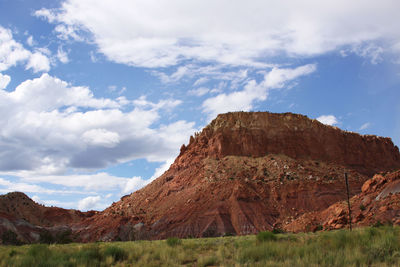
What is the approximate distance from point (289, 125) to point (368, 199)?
36.3 meters

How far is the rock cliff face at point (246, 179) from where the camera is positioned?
185 ft

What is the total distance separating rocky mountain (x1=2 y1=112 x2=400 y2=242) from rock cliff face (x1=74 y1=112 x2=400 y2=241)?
163 millimetres

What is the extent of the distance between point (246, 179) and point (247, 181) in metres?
0.79

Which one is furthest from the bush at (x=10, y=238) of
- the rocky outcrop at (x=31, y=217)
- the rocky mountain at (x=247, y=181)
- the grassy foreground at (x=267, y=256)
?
the grassy foreground at (x=267, y=256)

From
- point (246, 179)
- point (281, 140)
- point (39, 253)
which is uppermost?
point (281, 140)

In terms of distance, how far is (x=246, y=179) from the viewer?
2486 inches

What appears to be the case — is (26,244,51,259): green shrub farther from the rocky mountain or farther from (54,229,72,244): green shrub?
(54,229,72,244): green shrub

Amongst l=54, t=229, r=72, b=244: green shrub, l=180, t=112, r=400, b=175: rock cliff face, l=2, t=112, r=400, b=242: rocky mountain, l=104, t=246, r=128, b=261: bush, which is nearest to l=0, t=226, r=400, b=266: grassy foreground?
l=104, t=246, r=128, b=261: bush

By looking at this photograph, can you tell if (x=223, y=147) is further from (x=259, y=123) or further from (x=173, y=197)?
(x=173, y=197)

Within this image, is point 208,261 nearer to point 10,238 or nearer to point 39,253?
point 39,253

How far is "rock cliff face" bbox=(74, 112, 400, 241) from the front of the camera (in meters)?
56.3

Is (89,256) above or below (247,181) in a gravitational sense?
below

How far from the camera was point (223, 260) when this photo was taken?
15.1m

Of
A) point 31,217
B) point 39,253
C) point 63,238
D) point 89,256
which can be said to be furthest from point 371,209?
point 31,217
